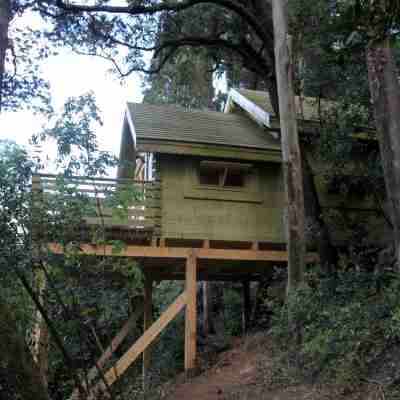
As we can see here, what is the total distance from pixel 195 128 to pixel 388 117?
5.90 metres

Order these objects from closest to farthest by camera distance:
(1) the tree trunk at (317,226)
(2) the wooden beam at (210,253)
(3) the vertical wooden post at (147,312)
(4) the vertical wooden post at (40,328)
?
(4) the vertical wooden post at (40,328) → (2) the wooden beam at (210,253) → (1) the tree trunk at (317,226) → (3) the vertical wooden post at (147,312)

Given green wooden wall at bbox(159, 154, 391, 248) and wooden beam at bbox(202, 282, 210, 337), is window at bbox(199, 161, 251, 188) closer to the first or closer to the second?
green wooden wall at bbox(159, 154, 391, 248)

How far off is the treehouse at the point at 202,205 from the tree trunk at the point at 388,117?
378 cm

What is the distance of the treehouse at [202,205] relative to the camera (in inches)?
450

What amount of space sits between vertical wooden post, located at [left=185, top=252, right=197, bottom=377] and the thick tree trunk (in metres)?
2.43

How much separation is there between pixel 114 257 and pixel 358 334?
153 inches

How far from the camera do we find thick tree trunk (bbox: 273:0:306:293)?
34.0ft

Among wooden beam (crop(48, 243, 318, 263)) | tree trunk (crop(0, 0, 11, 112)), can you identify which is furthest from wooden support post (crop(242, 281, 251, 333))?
tree trunk (crop(0, 0, 11, 112))

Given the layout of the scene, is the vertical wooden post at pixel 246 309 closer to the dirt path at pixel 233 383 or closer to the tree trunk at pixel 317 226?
the dirt path at pixel 233 383

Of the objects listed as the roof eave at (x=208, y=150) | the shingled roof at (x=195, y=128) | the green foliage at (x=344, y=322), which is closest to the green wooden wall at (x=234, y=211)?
the roof eave at (x=208, y=150)

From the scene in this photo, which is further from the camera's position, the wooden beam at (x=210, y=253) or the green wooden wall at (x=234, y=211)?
the green wooden wall at (x=234, y=211)

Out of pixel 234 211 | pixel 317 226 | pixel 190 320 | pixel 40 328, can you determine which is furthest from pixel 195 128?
pixel 40 328

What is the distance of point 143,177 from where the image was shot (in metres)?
15.9

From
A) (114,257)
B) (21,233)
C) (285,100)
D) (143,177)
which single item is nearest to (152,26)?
(143,177)
